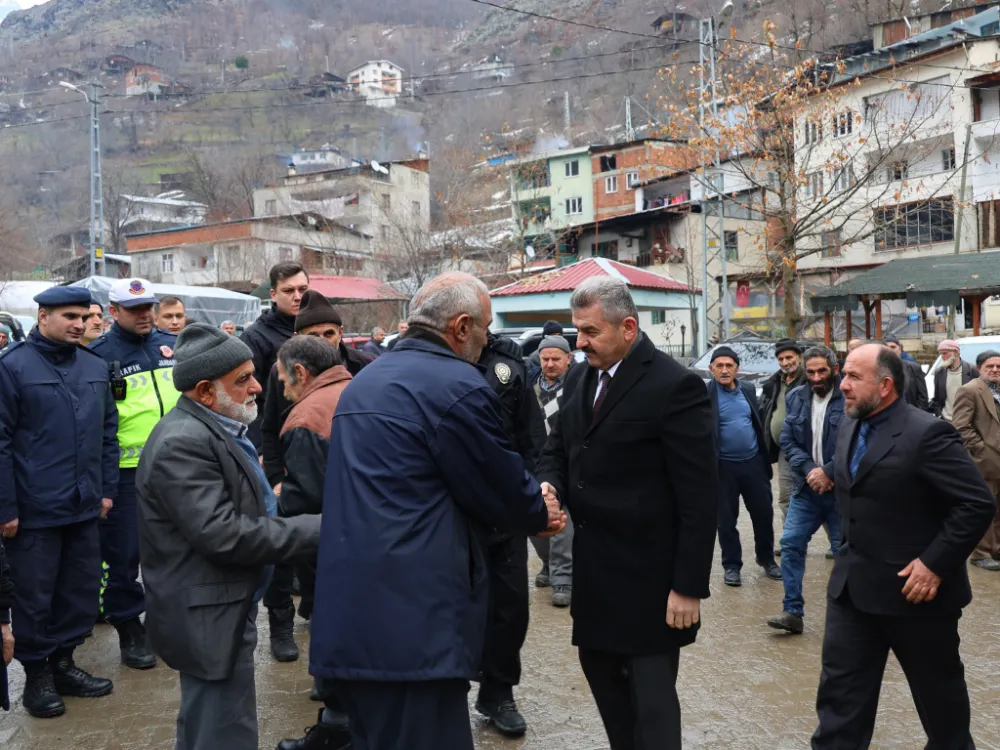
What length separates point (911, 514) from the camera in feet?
12.3

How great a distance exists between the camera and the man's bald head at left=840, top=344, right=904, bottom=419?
3.89 meters

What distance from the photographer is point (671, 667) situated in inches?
140

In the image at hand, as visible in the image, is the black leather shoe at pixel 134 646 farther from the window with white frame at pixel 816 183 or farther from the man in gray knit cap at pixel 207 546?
the window with white frame at pixel 816 183

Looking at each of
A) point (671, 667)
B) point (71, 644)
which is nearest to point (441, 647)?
point (671, 667)

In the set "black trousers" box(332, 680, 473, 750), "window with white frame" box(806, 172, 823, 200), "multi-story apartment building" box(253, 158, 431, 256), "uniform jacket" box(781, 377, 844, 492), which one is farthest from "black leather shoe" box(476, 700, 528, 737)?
"multi-story apartment building" box(253, 158, 431, 256)

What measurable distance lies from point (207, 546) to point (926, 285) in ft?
91.7

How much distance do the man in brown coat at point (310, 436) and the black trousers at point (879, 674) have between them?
220cm

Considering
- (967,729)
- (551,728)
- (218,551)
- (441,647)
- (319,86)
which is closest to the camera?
(441,647)

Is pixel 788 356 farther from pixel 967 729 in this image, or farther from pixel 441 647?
pixel 441 647

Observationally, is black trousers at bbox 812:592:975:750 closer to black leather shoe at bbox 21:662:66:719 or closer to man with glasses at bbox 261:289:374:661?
man with glasses at bbox 261:289:374:661

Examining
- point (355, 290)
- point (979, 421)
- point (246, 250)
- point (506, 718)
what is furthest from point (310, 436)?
point (246, 250)

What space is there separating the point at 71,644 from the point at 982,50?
39519 millimetres

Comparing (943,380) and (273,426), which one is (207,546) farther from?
(943,380)

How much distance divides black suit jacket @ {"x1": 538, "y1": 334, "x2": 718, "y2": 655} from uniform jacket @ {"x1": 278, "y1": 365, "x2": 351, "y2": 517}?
1.06 m
